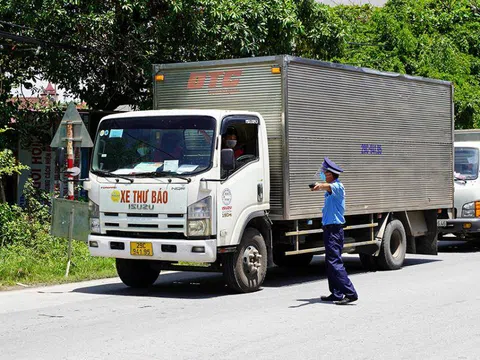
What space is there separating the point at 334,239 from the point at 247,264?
1.47 meters

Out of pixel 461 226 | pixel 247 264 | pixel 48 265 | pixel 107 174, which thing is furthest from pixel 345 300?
pixel 461 226

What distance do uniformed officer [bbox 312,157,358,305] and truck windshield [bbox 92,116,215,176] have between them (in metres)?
1.58

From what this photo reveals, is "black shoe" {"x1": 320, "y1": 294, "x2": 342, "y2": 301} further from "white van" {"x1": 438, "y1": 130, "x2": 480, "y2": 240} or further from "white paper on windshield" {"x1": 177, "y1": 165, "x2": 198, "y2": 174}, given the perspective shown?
"white van" {"x1": 438, "y1": 130, "x2": 480, "y2": 240}

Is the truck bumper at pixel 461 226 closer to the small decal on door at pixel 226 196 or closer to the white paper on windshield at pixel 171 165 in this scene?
the small decal on door at pixel 226 196

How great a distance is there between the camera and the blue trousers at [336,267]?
10880 millimetres

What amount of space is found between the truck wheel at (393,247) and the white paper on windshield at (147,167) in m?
5.03

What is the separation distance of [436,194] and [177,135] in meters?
6.60

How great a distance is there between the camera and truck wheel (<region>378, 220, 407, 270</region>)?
589 inches

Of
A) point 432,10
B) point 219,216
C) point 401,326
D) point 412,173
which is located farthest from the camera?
point 432,10

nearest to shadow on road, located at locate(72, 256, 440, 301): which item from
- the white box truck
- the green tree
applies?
the white box truck

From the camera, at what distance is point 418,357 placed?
305 inches

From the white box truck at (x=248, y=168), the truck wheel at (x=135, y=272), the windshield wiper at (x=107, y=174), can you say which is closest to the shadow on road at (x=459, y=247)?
the white box truck at (x=248, y=168)

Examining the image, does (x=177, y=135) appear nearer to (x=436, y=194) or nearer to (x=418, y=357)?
(x=418, y=357)

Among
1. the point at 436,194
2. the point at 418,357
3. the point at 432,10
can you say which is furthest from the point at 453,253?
the point at 432,10
